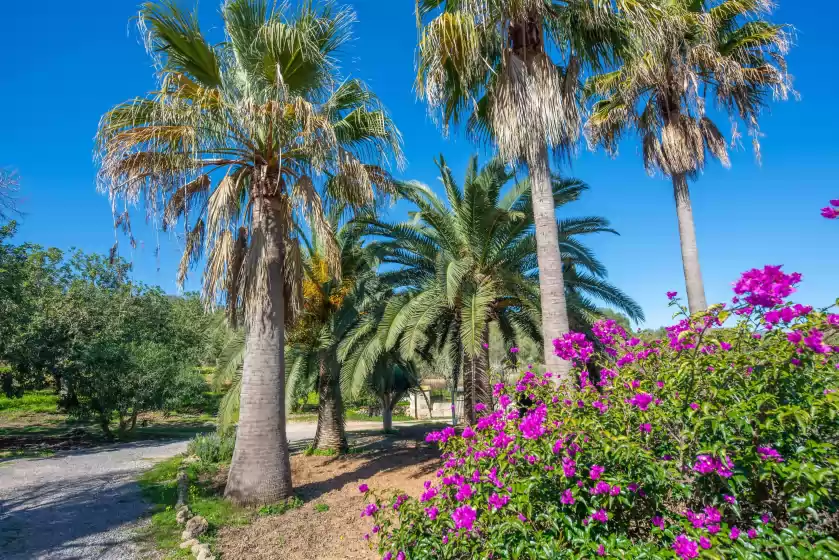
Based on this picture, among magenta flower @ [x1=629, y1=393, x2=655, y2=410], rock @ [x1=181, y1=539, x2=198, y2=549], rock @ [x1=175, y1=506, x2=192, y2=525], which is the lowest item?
rock @ [x1=181, y1=539, x2=198, y2=549]

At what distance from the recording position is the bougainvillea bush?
2270mm

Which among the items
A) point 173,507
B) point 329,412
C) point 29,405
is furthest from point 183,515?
point 29,405

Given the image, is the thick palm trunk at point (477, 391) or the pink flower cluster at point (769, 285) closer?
the pink flower cluster at point (769, 285)

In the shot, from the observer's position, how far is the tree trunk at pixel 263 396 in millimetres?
7285

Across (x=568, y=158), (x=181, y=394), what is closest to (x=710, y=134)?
(x=568, y=158)

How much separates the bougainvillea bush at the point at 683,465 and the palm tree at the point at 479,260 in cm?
536

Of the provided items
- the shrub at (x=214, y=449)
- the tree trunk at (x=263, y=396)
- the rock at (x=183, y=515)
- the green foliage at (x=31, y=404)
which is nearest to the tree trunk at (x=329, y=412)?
the shrub at (x=214, y=449)

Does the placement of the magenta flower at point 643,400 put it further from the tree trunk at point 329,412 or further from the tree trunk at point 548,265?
the tree trunk at point 329,412

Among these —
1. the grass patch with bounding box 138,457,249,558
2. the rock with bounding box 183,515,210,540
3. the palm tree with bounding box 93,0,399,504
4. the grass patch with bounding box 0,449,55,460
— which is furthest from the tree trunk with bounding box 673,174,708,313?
the grass patch with bounding box 0,449,55,460

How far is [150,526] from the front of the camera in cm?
654

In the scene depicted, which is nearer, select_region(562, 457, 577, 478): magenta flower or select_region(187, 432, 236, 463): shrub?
select_region(562, 457, 577, 478): magenta flower

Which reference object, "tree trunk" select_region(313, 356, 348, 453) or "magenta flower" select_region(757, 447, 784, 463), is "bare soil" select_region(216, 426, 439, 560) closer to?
"tree trunk" select_region(313, 356, 348, 453)

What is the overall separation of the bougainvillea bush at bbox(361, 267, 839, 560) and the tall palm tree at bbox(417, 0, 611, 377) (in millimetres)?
2883

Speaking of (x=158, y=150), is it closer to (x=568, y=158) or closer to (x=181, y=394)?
(x=568, y=158)
